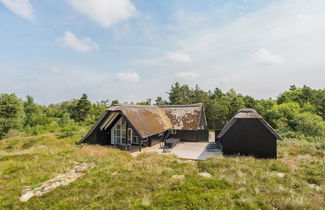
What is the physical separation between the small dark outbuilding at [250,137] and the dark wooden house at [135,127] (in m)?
6.56

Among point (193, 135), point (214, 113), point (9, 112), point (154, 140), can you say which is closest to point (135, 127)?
point (154, 140)

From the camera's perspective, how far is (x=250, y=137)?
39.4 ft

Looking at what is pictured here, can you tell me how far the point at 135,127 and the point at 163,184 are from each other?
7.32m

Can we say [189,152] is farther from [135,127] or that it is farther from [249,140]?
[135,127]

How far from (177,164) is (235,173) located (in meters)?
3.33

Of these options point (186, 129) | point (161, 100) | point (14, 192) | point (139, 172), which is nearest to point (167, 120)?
point (186, 129)

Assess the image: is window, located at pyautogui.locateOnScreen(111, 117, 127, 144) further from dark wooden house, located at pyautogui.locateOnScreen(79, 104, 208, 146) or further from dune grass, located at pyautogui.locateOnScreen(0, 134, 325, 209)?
dune grass, located at pyautogui.locateOnScreen(0, 134, 325, 209)

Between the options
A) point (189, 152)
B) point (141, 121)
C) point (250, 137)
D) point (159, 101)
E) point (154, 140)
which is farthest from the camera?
point (159, 101)

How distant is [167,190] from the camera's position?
6.32m

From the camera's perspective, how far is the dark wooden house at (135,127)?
47.4 ft

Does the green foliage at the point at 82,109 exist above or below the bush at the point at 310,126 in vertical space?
above

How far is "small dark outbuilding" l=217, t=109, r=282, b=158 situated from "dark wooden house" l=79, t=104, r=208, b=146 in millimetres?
6556

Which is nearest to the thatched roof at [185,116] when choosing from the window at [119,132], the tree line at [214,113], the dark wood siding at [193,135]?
the dark wood siding at [193,135]

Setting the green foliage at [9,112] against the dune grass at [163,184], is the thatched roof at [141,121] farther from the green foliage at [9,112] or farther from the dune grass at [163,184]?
the green foliage at [9,112]
